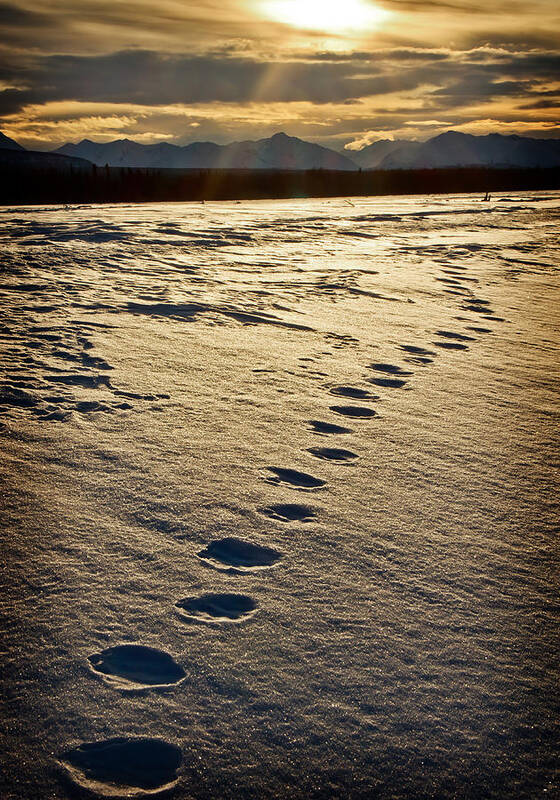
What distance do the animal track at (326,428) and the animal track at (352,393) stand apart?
0.25 meters

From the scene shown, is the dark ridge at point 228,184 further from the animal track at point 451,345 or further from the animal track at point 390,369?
the animal track at point 390,369

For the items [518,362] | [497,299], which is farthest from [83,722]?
[497,299]

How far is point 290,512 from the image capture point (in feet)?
4.19

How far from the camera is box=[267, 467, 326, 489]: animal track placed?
1.40m

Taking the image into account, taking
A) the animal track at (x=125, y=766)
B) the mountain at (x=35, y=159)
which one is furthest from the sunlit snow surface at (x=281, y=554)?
the mountain at (x=35, y=159)

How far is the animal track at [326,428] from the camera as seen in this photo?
169 cm

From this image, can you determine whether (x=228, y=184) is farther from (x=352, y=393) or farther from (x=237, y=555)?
(x=237, y=555)


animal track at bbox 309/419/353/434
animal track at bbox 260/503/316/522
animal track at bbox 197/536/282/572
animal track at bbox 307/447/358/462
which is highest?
animal track at bbox 309/419/353/434

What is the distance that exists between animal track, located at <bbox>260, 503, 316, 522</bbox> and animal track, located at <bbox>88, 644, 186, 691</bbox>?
0.44 metres

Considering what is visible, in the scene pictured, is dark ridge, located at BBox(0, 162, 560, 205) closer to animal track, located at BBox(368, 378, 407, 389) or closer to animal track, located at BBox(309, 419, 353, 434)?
animal track, located at BBox(368, 378, 407, 389)

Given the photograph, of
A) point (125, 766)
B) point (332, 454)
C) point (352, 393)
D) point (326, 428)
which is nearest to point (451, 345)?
point (352, 393)

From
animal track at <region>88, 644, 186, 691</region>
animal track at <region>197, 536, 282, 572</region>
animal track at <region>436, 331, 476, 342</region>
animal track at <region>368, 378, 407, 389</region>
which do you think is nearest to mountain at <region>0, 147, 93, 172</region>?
animal track at <region>436, 331, 476, 342</region>

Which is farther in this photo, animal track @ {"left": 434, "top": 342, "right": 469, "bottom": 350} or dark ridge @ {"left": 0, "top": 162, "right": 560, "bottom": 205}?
dark ridge @ {"left": 0, "top": 162, "right": 560, "bottom": 205}

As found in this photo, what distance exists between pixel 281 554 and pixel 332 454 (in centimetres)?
48
